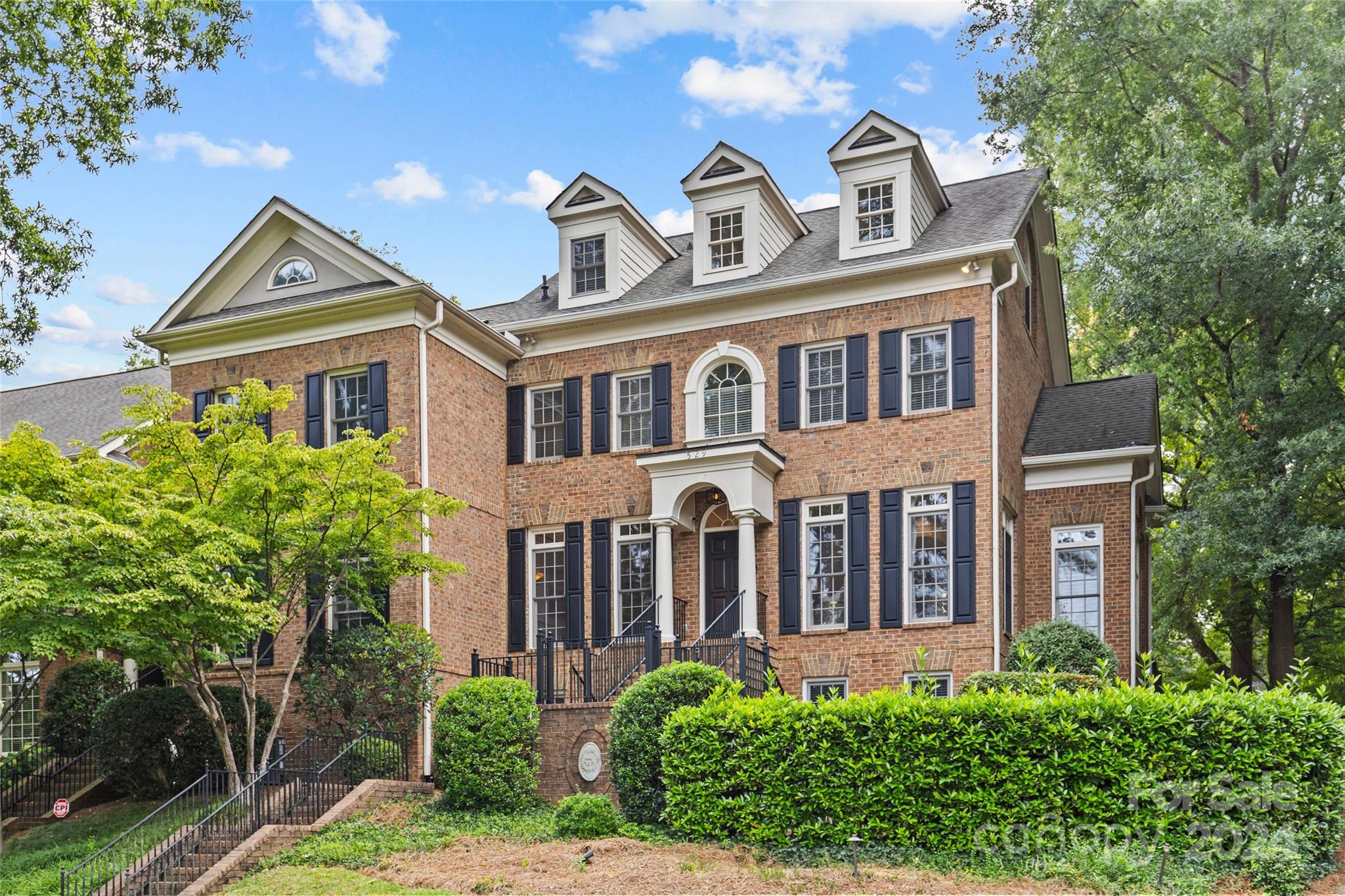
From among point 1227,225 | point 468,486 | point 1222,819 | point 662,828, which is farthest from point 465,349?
point 1222,819

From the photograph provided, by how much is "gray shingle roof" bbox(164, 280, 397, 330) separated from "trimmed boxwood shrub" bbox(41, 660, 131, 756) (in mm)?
5799

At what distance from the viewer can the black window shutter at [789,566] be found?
1994cm

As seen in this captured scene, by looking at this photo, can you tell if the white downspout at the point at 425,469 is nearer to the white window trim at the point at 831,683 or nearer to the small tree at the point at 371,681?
the small tree at the point at 371,681

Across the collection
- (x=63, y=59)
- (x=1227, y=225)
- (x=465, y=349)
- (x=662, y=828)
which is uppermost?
(x=63, y=59)

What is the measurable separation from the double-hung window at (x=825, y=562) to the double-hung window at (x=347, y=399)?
7189 millimetres

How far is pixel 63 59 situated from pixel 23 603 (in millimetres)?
7172

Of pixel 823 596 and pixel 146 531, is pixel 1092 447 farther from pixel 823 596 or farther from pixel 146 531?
pixel 146 531

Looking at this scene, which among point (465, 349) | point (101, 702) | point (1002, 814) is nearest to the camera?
point (1002, 814)

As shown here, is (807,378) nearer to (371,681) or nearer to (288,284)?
(371,681)

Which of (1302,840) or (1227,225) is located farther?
(1227,225)

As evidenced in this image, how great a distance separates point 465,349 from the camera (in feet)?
70.7

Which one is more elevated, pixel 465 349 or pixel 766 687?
pixel 465 349

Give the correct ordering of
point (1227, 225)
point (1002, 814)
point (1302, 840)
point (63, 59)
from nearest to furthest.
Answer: point (1302, 840) < point (1002, 814) < point (63, 59) < point (1227, 225)

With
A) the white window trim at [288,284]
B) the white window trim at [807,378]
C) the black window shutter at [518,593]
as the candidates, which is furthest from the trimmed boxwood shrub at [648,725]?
the white window trim at [288,284]
